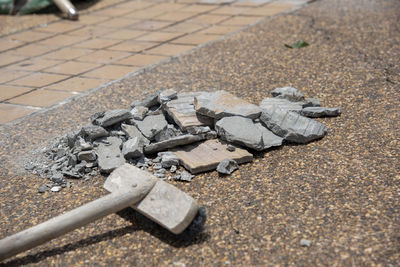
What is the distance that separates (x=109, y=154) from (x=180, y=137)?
19.3 inches

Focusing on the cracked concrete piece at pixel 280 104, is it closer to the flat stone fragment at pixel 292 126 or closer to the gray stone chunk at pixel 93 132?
the flat stone fragment at pixel 292 126

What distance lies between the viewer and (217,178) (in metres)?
2.73

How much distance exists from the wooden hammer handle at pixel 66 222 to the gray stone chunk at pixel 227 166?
0.61 m

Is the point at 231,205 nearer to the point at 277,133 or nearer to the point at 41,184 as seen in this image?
the point at 277,133

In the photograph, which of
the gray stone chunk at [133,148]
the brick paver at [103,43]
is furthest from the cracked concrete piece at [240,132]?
the brick paver at [103,43]

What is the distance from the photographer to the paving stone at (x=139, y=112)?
10.7ft

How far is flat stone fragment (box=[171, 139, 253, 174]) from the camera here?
2.78m

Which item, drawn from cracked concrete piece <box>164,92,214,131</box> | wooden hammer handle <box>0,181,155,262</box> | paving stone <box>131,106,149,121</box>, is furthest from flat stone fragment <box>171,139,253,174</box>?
wooden hammer handle <box>0,181,155,262</box>

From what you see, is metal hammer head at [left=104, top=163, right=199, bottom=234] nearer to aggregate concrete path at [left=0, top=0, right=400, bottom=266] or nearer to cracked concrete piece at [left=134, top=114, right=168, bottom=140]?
aggregate concrete path at [left=0, top=0, right=400, bottom=266]


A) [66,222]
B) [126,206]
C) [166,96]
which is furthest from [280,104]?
[66,222]

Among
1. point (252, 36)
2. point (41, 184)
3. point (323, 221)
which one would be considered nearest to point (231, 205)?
point (323, 221)

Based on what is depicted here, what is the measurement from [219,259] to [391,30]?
14.0 feet

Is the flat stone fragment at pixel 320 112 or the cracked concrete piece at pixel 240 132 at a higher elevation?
the cracked concrete piece at pixel 240 132

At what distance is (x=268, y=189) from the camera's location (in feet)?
8.44
